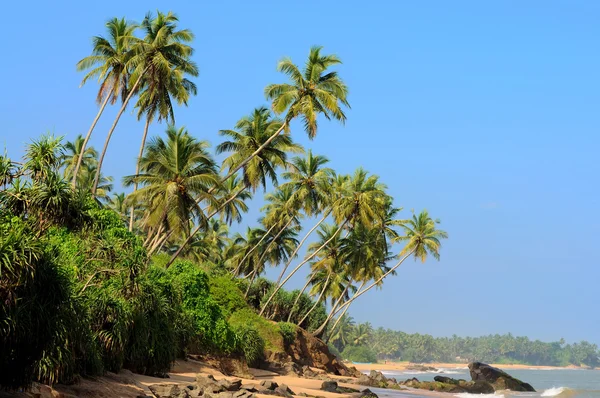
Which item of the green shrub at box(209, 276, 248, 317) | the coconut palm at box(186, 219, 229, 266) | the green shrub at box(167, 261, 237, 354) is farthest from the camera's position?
the coconut palm at box(186, 219, 229, 266)

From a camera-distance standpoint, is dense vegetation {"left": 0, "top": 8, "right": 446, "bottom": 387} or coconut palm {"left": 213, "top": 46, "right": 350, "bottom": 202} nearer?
dense vegetation {"left": 0, "top": 8, "right": 446, "bottom": 387}

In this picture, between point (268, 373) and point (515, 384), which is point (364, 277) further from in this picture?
point (268, 373)

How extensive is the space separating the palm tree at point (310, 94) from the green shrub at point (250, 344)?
9.64 metres

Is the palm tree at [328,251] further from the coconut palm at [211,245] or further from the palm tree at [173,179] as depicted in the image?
the palm tree at [173,179]

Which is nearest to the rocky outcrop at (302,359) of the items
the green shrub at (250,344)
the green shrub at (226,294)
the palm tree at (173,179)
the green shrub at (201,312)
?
the green shrub at (250,344)

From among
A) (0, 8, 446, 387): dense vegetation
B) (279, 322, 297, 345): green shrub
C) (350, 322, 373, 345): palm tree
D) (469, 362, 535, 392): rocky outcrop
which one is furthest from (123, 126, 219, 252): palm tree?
(350, 322, 373, 345): palm tree

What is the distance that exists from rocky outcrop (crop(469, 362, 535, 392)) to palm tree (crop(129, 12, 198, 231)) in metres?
38.3

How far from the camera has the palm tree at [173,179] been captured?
35.9 m

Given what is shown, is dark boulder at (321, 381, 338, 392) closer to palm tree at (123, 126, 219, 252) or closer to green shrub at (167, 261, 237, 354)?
green shrub at (167, 261, 237, 354)

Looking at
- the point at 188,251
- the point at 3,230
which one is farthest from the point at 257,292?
the point at 3,230

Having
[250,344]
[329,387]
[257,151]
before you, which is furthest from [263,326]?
[257,151]

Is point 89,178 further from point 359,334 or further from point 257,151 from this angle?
point 359,334

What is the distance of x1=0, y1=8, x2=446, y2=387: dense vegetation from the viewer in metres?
15.4

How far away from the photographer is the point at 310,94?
136 feet
